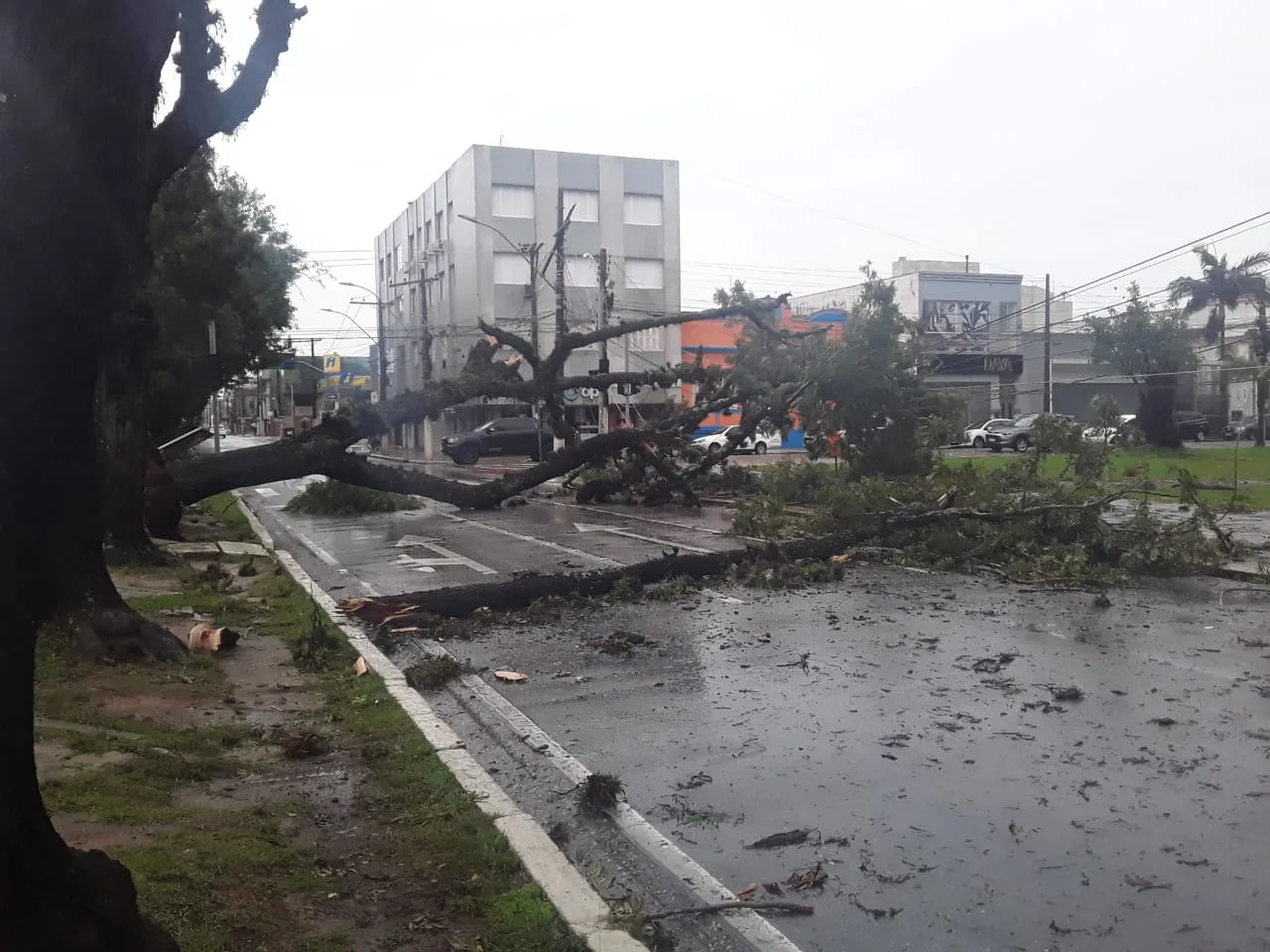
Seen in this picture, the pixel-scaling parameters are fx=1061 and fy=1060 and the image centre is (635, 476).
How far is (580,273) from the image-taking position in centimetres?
5469

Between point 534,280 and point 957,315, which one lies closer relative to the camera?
point 534,280

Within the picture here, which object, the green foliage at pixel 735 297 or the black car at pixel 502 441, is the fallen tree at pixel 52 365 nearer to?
the green foliage at pixel 735 297

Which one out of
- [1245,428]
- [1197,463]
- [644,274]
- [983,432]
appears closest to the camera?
[1197,463]

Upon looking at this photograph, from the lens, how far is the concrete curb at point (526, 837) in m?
4.09

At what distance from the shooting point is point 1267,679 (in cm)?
763

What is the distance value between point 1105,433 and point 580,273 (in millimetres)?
41744

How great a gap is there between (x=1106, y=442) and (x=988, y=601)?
494 centimetres

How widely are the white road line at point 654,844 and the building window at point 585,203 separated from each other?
4827cm

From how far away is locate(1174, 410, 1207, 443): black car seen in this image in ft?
158

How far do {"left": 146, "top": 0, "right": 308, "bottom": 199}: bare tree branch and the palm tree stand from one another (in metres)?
44.1

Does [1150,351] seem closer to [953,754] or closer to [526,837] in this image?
[953,754]

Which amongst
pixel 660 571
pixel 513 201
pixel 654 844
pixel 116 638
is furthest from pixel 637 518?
pixel 513 201

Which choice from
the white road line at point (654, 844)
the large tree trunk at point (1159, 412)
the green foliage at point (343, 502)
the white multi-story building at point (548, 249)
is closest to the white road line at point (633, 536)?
the green foliage at point (343, 502)

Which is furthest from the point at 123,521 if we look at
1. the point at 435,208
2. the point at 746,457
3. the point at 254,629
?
the point at 435,208
